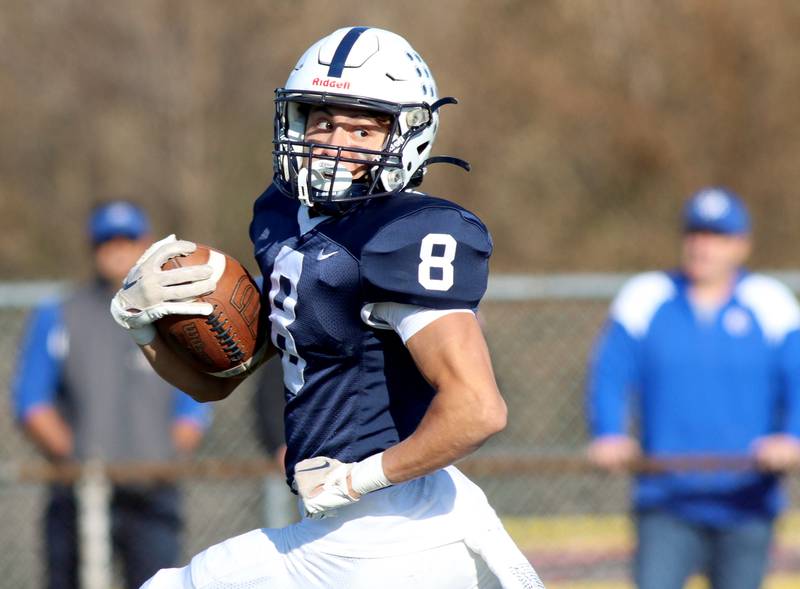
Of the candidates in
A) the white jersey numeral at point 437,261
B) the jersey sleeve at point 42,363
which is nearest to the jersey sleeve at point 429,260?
the white jersey numeral at point 437,261

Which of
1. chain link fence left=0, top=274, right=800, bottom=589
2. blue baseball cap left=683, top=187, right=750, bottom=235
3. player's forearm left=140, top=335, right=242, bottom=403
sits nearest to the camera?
player's forearm left=140, top=335, right=242, bottom=403

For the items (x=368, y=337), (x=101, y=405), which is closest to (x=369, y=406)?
(x=368, y=337)

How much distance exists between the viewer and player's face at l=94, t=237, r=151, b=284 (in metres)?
5.90

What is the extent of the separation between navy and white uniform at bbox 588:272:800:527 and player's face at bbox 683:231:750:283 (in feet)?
0.24

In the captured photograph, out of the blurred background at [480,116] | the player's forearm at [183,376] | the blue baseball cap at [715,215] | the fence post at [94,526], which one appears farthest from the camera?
the blurred background at [480,116]

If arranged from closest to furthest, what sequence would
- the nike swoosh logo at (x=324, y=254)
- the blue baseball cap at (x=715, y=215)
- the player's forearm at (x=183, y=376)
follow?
the nike swoosh logo at (x=324, y=254) < the player's forearm at (x=183, y=376) < the blue baseball cap at (x=715, y=215)

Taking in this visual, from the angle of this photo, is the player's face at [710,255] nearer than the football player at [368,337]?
No

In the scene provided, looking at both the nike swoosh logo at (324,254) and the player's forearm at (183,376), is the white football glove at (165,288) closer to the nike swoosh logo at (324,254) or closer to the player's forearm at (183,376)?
the player's forearm at (183,376)

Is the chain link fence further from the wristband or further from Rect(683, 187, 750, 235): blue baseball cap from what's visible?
the wristband

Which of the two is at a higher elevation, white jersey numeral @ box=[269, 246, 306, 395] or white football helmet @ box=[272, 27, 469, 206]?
white football helmet @ box=[272, 27, 469, 206]

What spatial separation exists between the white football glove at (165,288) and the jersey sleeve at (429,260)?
0.44m

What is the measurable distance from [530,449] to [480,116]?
733 cm

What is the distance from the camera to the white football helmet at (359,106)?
10.0 ft

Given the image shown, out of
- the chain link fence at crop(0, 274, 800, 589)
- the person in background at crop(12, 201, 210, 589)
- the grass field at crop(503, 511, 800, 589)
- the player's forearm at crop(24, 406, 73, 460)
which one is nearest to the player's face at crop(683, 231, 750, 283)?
the chain link fence at crop(0, 274, 800, 589)
